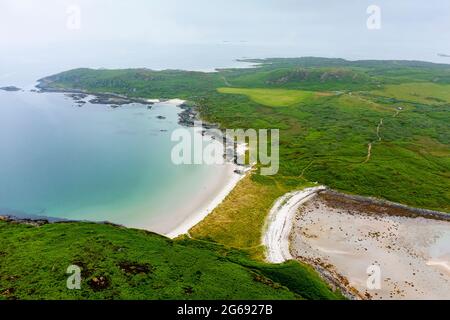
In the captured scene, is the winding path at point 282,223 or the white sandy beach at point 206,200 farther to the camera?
the white sandy beach at point 206,200

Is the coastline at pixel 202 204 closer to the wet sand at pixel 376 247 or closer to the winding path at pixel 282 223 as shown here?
the winding path at pixel 282 223

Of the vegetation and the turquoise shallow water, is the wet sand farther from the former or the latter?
the turquoise shallow water

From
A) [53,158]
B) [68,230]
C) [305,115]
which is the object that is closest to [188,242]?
[68,230]

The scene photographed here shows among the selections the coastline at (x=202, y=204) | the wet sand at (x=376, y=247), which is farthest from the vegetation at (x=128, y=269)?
the coastline at (x=202, y=204)

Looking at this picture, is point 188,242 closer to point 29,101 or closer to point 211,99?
point 211,99

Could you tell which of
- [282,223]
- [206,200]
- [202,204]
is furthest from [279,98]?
[282,223]

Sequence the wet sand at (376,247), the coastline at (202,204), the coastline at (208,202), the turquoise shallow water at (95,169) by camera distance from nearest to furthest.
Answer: the wet sand at (376,247), the coastline at (208,202), the coastline at (202,204), the turquoise shallow water at (95,169)
